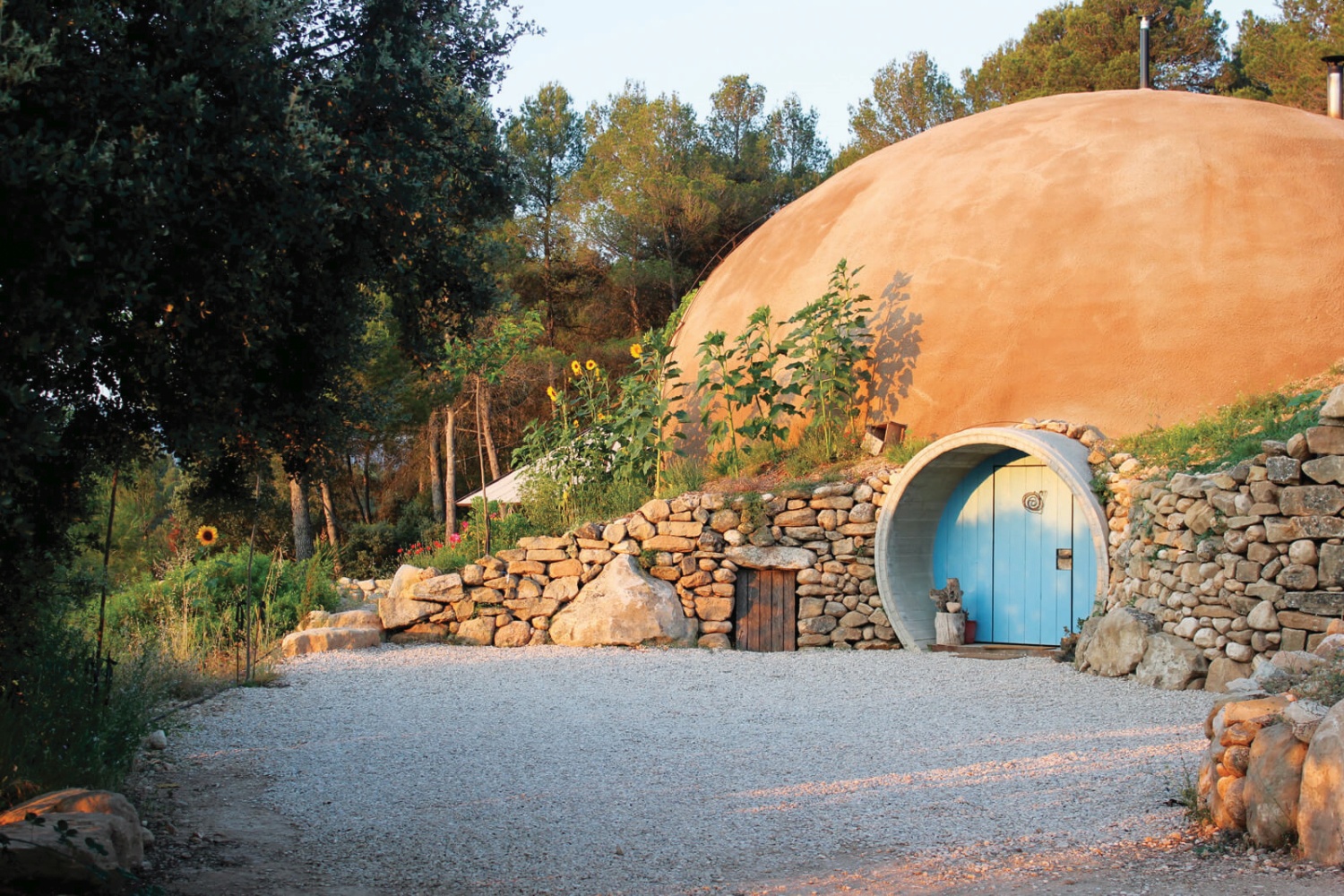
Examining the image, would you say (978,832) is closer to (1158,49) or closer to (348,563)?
(348,563)

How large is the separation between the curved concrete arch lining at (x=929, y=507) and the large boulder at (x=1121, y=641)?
24.4 inches

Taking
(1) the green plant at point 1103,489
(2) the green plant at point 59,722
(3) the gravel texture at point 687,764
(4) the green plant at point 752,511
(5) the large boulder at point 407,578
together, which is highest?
(1) the green plant at point 1103,489

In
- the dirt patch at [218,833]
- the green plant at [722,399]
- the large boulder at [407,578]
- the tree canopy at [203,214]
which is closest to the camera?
the tree canopy at [203,214]

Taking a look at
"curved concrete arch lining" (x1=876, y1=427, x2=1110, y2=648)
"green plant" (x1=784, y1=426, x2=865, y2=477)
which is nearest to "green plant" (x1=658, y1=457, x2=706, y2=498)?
"green plant" (x1=784, y1=426, x2=865, y2=477)

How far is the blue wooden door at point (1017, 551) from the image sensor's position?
9391 mm

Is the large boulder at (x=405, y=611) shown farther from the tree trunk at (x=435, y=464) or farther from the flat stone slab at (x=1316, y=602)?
the tree trunk at (x=435, y=464)

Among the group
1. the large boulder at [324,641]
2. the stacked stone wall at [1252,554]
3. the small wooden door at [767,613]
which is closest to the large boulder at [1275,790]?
the stacked stone wall at [1252,554]

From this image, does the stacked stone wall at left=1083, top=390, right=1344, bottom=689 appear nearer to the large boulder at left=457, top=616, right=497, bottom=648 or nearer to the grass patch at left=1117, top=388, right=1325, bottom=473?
the grass patch at left=1117, top=388, right=1325, bottom=473

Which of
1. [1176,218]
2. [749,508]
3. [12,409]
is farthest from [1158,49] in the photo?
[12,409]

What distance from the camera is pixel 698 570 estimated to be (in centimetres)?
984

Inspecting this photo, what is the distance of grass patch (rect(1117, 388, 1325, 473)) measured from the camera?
304 inches

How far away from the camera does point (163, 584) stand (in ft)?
33.1

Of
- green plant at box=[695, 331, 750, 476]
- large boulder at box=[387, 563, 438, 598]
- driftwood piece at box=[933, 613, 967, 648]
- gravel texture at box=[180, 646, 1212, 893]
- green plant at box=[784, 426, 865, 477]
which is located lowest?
gravel texture at box=[180, 646, 1212, 893]

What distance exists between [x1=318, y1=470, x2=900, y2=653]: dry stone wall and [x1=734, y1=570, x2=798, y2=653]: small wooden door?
3.0 inches
